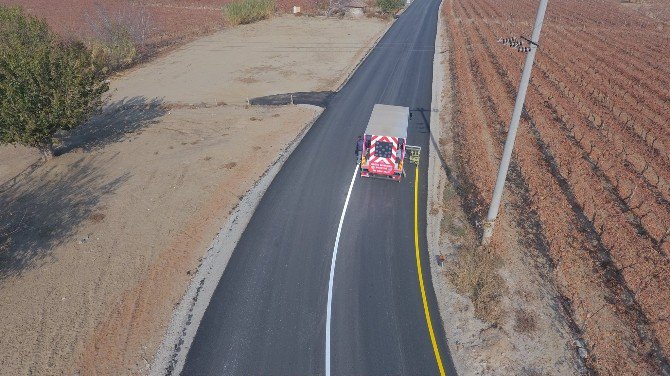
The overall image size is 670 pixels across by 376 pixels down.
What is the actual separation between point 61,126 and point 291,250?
60.6 ft

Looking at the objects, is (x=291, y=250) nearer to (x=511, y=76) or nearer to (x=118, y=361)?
(x=118, y=361)

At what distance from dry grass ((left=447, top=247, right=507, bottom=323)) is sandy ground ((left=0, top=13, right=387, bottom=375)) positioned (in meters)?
11.5

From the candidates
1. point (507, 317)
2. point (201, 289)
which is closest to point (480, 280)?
point (507, 317)

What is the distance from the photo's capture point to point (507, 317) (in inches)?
609

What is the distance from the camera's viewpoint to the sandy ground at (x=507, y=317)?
13.8m

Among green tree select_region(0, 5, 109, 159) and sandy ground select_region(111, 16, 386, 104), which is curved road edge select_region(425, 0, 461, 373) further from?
green tree select_region(0, 5, 109, 159)

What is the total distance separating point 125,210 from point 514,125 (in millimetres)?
19295

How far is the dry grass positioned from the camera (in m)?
15.6

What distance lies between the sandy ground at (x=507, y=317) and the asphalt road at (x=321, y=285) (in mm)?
629

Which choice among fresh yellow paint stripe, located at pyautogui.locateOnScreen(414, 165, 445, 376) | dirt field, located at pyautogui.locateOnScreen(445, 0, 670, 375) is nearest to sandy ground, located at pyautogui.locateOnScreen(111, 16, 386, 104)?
dirt field, located at pyautogui.locateOnScreen(445, 0, 670, 375)

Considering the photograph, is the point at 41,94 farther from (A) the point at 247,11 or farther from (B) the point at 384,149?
(A) the point at 247,11

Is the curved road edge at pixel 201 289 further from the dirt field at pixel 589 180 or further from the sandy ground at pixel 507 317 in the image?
the dirt field at pixel 589 180

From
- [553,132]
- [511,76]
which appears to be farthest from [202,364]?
[511,76]

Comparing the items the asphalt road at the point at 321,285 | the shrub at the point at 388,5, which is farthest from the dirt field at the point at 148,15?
the asphalt road at the point at 321,285
